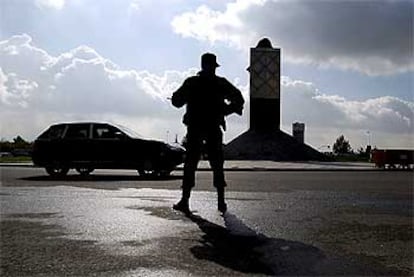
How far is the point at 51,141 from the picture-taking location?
63.4 ft

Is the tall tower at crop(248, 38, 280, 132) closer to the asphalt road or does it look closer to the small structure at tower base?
the small structure at tower base

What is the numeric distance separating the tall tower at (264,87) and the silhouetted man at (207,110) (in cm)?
5798

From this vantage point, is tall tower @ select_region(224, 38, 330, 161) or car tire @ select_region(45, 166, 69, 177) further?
tall tower @ select_region(224, 38, 330, 161)

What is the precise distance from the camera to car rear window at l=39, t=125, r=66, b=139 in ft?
63.4

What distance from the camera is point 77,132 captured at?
19141 mm

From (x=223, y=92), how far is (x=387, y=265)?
11.9ft

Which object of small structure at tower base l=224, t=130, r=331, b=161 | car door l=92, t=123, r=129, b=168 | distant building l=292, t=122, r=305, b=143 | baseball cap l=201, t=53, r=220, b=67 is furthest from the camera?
distant building l=292, t=122, r=305, b=143

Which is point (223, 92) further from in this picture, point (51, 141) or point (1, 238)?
point (51, 141)

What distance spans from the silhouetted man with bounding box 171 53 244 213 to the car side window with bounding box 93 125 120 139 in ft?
36.6

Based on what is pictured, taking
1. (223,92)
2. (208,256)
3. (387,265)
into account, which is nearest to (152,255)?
(208,256)

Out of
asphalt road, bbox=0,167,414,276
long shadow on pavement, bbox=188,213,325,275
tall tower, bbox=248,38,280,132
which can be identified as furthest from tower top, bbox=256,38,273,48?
long shadow on pavement, bbox=188,213,325,275

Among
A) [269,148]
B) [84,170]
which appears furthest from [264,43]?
[84,170]

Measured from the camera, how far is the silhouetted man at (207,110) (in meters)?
7.70

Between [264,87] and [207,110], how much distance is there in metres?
59.6
